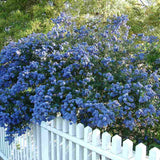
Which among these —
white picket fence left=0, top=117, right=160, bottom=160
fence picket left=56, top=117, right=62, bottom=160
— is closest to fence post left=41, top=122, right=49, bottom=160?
white picket fence left=0, top=117, right=160, bottom=160

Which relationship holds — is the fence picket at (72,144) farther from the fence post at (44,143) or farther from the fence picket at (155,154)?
the fence picket at (155,154)

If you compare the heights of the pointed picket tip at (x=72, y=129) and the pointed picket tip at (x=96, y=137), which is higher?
the pointed picket tip at (x=96, y=137)

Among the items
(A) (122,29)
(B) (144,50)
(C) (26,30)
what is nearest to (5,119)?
(B) (144,50)

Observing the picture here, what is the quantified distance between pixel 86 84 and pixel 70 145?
0.76 m

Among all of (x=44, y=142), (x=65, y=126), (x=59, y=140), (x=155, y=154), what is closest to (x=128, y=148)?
(x=155, y=154)

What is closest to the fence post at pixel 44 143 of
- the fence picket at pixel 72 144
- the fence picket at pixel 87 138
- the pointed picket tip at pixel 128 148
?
the fence picket at pixel 72 144

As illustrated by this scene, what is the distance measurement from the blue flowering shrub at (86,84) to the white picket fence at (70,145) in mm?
150

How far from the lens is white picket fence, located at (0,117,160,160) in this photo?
201cm

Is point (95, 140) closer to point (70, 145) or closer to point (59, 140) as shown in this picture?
point (70, 145)

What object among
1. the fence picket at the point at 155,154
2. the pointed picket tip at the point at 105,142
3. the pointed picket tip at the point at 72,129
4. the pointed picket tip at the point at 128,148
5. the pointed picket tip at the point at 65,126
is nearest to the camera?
the fence picket at the point at 155,154

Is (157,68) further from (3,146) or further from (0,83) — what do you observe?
(3,146)

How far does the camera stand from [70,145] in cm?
263

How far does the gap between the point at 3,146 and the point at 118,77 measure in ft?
8.57

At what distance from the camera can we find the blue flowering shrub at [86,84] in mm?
2578
